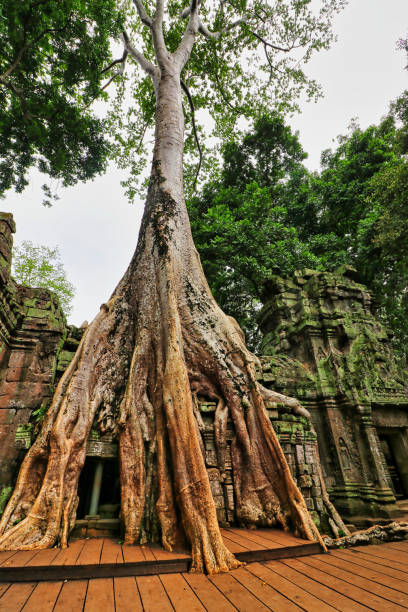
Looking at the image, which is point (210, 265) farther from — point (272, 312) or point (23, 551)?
point (23, 551)

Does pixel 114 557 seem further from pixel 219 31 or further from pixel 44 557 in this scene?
pixel 219 31

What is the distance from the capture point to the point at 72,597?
1.64 m

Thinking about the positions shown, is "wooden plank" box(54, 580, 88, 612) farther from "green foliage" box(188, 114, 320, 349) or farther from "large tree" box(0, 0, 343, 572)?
"green foliage" box(188, 114, 320, 349)

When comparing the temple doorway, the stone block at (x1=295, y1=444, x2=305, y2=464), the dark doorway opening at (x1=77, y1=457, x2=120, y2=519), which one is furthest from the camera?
the temple doorway

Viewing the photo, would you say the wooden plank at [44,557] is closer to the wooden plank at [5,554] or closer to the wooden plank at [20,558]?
the wooden plank at [20,558]

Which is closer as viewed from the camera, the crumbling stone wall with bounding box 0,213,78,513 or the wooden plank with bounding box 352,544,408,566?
the wooden plank with bounding box 352,544,408,566

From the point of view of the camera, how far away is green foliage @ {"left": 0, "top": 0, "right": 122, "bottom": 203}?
488cm

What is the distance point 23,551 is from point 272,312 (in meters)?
6.61

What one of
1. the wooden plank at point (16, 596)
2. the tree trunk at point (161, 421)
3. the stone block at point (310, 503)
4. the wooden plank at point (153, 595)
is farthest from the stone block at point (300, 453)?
the wooden plank at point (16, 596)

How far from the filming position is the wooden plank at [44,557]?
189cm

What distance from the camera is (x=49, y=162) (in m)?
7.61

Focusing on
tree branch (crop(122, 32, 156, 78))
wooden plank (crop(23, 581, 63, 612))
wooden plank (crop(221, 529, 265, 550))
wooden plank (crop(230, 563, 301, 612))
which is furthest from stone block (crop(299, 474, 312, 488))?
tree branch (crop(122, 32, 156, 78))

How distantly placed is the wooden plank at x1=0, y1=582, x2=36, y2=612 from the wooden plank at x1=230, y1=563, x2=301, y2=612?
1.21m

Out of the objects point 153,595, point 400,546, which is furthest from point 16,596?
point 400,546
